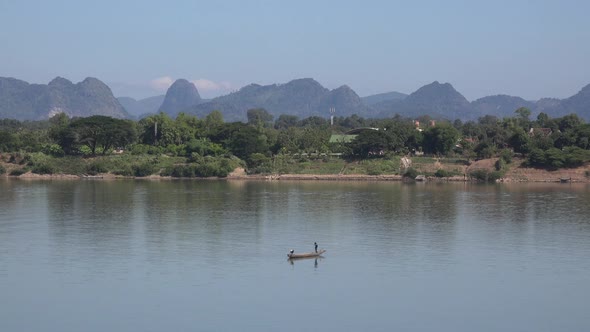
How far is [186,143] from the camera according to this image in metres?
85.3

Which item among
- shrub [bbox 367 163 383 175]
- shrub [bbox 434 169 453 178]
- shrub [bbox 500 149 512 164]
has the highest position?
shrub [bbox 500 149 512 164]

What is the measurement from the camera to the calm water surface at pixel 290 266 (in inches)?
896

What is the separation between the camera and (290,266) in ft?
97.1

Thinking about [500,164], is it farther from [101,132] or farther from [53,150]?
[53,150]

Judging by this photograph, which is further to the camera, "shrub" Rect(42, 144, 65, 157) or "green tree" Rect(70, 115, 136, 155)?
Result: "shrub" Rect(42, 144, 65, 157)

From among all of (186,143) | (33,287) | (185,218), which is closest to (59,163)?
(186,143)

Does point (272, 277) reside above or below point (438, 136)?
below

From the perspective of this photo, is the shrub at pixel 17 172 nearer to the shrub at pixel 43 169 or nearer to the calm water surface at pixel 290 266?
the shrub at pixel 43 169

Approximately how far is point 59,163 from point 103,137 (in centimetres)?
523

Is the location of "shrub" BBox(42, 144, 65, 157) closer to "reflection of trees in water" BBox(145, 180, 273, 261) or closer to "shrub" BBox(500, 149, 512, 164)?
"reflection of trees in water" BBox(145, 180, 273, 261)

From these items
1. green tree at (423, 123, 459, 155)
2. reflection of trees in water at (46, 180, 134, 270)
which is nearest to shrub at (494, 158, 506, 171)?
green tree at (423, 123, 459, 155)

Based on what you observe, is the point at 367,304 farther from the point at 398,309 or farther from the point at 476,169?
the point at 476,169

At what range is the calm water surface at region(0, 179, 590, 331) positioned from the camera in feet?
74.7

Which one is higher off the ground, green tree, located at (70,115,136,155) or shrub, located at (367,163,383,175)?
green tree, located at (70,115,136,155)
